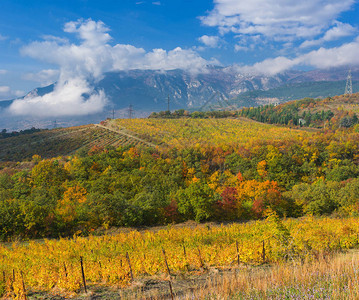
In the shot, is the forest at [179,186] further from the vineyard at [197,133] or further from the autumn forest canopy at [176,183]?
the vineyard at [197,133]

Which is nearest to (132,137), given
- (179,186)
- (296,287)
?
(179,186)

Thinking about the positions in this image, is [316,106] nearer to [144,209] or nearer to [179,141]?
[179,141]

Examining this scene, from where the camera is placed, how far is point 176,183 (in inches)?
2083

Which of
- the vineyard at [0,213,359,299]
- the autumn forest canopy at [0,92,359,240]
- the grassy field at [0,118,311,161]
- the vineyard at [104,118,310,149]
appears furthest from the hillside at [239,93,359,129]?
the vineyard at [0,213,359,299]

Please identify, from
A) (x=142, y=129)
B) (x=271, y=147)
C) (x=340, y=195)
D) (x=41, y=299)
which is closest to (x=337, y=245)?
(x=41, y=299)

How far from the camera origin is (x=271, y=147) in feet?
223

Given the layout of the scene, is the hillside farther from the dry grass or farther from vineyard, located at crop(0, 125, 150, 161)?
the dry grass

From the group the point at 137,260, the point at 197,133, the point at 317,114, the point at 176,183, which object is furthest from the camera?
the point at 317,114

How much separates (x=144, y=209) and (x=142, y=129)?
71182mm

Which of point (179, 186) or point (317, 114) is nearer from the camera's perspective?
point (179, 186)

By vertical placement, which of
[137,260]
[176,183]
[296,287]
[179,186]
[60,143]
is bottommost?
[179,186]

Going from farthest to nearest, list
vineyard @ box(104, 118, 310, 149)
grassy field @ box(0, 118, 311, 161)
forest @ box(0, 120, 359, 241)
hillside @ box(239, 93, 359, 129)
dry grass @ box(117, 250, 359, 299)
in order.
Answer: hillside @ box(239, 93, 359, 129) → grassy field @ box(0, 118, 311, 161) → vineyard @ box(104, 118, 310, 149) → forest @ box(0, 120, 359, 241) → dry grass @ box(117, 250, 359, 299)

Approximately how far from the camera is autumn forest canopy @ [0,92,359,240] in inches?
1222

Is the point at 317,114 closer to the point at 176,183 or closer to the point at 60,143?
the point at 176,183
